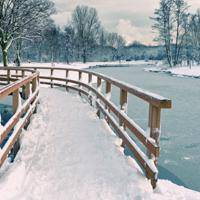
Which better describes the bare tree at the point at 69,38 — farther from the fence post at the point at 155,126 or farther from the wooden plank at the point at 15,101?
the fence post at the point at 155,126

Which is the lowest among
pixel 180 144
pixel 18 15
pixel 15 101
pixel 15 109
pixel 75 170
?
pixel 180 144

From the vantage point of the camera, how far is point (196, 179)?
6.47 meters

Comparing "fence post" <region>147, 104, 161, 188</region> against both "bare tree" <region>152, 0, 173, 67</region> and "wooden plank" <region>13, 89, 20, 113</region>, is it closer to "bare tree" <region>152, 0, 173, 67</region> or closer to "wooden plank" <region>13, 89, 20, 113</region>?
"wooden plank" <region>13, 89, 20, 113</region>

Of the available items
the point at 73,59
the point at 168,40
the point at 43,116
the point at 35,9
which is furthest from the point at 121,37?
the point at 43,116

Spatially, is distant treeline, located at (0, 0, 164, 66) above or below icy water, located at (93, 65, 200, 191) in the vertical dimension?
above

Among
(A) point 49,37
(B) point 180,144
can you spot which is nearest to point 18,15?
(B) point 180,144

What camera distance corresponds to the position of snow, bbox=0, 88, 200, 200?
4305mm

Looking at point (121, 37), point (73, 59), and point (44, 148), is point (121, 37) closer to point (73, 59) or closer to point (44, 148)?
point (73, 59)

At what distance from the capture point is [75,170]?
5.10 m

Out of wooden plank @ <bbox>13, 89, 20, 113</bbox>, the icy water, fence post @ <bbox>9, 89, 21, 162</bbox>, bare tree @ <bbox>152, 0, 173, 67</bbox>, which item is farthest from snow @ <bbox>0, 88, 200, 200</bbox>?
bare tree @ <bbox>152, 0, 173, 67</bbox>

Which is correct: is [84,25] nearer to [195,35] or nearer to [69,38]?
[69,38]

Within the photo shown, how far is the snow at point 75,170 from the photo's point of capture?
14.1 ft

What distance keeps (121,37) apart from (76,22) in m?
70.6

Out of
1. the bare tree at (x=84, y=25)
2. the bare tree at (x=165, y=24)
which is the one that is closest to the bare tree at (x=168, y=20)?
the bare tree at (x=165, y=24)
